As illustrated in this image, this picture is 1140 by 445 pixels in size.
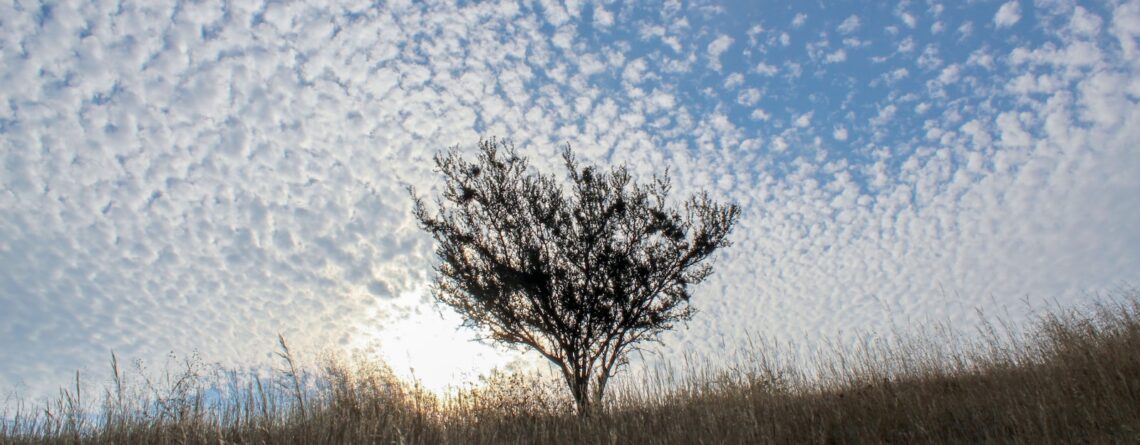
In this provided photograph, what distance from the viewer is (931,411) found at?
6855 mm

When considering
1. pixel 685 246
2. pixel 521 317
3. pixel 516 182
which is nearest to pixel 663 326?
pixel 685 246

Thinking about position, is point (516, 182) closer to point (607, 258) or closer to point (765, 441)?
point (607, 258)

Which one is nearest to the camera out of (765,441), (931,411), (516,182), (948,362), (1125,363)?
(765,441)

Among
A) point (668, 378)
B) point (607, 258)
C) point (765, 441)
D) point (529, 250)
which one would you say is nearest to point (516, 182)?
point (529, 250)

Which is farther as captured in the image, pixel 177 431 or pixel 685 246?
pixel 685 246

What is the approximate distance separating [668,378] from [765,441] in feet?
10.8

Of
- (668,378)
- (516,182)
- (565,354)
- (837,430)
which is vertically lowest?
(837,430)

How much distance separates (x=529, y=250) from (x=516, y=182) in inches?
96.2

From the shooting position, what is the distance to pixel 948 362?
11391mm

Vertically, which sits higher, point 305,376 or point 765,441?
point 305,376

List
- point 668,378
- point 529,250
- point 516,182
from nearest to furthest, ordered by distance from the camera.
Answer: point 668,378 → point 529,250 → point 516,182

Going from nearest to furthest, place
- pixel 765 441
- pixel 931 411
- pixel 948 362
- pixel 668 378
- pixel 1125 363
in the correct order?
pixel 765 441
pixel 931 411
pixel 1125 363
pixel 668 378
pixel 948 362

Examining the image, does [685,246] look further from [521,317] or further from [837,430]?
[837,430]

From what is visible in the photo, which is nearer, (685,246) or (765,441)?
(765,441)
